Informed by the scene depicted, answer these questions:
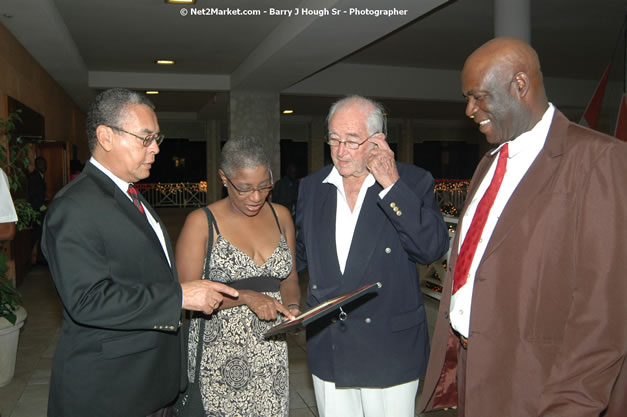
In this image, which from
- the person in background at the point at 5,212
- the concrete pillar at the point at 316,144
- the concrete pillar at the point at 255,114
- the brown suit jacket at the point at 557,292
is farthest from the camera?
the concrete pillar at the point at 316,144

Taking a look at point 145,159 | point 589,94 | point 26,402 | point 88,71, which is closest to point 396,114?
point 589,94

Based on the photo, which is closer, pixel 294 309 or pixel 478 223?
pixel 478 223

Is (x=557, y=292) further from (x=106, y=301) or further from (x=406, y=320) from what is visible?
(x=106, y=301)

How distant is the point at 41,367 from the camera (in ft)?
14.9

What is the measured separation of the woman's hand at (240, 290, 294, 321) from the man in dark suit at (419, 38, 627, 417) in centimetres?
73

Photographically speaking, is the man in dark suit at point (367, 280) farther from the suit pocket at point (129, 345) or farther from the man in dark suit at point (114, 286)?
the suit pocket at point (129, 345)

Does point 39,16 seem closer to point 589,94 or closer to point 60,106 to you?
point 60,106

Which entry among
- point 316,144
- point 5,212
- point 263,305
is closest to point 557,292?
point 263,305

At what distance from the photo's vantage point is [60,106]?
11062mm

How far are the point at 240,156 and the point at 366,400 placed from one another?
1092mm

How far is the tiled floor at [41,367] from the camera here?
147 inches

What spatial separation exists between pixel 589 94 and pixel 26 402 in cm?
1259

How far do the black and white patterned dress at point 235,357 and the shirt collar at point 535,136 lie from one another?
1.14 metres

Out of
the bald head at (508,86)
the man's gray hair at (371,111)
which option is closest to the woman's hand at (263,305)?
the man's gray hair at (371,111)
